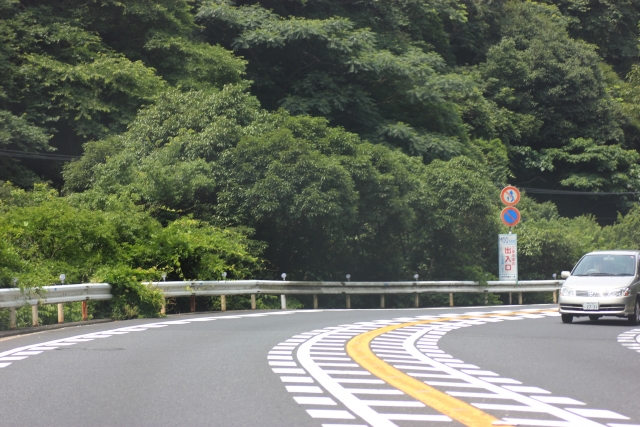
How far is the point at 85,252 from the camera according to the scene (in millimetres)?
23422

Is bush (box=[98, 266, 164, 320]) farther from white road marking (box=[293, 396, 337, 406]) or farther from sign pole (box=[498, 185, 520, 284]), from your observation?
sign pole (box=[498, 185, 520, 284])

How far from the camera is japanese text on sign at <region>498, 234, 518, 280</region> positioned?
34625mm

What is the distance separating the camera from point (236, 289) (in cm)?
2495

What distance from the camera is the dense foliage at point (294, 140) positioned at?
27.9 m

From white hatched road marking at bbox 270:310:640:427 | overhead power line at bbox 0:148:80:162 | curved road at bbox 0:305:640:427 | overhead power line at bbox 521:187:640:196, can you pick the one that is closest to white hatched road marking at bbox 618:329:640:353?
curved road at bbox 0:305:640:427

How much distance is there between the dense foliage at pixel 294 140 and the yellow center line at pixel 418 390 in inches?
304

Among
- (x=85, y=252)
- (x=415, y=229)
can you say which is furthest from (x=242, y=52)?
(x=85, y=252)

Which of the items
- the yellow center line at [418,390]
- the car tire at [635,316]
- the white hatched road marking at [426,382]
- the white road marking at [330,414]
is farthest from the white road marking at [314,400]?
the car tire at [635,316]

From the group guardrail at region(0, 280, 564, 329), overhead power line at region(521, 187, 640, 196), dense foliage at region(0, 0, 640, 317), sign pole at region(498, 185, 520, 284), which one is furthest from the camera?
overhead power line at region(521, 187, 640, 196)

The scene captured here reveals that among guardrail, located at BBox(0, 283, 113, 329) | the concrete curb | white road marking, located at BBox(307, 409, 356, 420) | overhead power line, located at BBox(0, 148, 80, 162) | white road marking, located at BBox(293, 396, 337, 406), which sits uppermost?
overhead power line, located at BBox(0, 148, 80, 162)

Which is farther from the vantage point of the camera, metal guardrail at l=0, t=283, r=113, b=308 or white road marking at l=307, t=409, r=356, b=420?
metal guardrail at l=0, t=283, r=113, b=308

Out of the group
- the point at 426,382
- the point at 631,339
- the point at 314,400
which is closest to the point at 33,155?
the point at 631,339

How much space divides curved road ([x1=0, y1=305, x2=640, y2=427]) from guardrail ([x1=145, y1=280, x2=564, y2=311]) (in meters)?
5.21

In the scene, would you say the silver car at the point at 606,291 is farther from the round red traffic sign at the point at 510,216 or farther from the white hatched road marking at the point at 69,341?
the round red traffic sign at the point at 510,216
